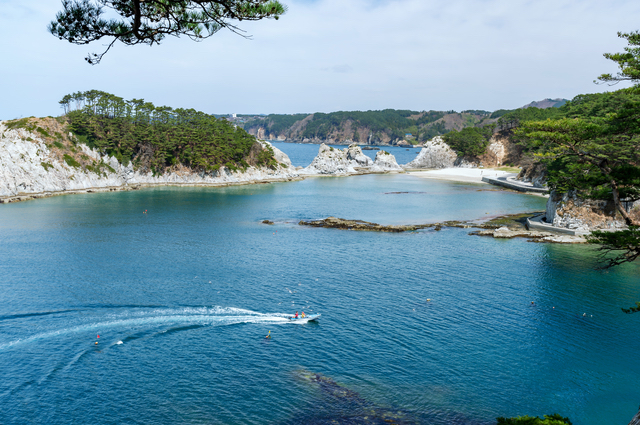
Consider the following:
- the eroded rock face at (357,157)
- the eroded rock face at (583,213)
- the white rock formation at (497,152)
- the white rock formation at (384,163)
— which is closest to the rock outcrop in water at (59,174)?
the eroded rock face at (357,157)

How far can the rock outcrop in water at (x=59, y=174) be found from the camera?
9519 cm

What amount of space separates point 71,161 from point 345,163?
9688 centimetres

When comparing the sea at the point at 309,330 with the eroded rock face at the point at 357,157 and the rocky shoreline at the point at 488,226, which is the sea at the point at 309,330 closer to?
the rocky shoreline at the point at 488,226

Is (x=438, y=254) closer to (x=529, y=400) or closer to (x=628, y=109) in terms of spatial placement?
(x=529, y=400)

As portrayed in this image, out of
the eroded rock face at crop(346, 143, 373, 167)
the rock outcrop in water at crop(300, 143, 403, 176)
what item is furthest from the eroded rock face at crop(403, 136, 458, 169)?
the eroded rock face at crop(346, 143, 373, 167)

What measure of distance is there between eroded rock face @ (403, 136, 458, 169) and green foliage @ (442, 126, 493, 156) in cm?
265

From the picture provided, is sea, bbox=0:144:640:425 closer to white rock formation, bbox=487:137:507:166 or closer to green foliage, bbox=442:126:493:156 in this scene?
green foliage, bbox=442:126:493:156

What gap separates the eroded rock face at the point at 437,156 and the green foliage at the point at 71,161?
448 ft

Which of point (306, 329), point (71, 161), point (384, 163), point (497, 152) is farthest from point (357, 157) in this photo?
point (306, 329)

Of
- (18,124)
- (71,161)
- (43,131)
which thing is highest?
(18,124)

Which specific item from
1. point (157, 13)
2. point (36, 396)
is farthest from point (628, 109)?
point (36, 396)

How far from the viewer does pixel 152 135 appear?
125 metres

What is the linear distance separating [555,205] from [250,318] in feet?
175

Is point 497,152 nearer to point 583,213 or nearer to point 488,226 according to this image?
point 488,226
